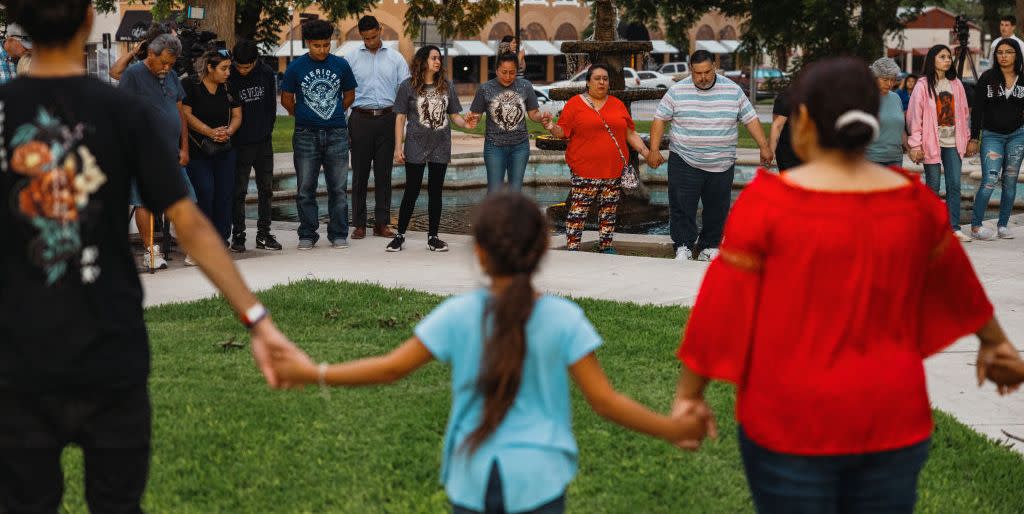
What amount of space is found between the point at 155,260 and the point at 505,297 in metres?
7.76

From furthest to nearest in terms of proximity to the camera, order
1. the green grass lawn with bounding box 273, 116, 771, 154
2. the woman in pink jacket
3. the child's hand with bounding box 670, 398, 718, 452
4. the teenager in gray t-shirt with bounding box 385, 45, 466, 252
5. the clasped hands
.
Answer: the green grass lawn with bounding box 273, 116, 771, 154 → the woman in pink jacket → the teenager in gray t-shirt with bounding box 385, 45, 466, 252 → the clasped hands → the child's hand with bounding box 670, 398, 718, 452

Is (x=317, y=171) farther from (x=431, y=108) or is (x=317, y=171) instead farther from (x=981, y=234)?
(x=981, y=234)

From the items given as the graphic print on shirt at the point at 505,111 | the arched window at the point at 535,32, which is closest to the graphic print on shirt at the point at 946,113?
the graphic print on shirt at the point at 505,111

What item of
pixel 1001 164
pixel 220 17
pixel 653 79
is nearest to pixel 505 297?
pixel 1001 164

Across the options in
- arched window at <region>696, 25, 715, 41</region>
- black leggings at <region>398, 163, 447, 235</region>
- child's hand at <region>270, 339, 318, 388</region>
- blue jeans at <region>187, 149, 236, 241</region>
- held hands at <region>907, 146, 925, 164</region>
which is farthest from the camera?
arched window at <region>696, 25, 715, 41</region>

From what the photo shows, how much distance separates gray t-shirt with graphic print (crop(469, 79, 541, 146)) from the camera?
11.2 metres

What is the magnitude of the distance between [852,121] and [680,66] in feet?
222

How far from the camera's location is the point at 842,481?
2.94m

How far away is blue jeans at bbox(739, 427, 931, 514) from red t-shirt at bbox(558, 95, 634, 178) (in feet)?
26.5

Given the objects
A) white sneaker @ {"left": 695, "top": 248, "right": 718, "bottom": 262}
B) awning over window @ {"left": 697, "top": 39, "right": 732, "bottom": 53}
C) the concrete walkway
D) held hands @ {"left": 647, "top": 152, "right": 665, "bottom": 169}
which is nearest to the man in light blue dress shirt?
the concrete walkway

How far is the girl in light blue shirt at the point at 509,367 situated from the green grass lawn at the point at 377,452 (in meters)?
1.74

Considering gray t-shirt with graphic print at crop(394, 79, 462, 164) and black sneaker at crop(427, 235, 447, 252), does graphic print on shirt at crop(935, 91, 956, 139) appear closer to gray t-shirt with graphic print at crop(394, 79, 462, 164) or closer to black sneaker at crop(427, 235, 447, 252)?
gray t-shirt with graphic print at crop(394, 79, 462, 164)

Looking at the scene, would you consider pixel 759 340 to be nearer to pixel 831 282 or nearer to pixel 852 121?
pixel 831 282

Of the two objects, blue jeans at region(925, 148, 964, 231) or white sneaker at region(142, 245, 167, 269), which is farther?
blue jeans at region(925, 148, 964, 231)
